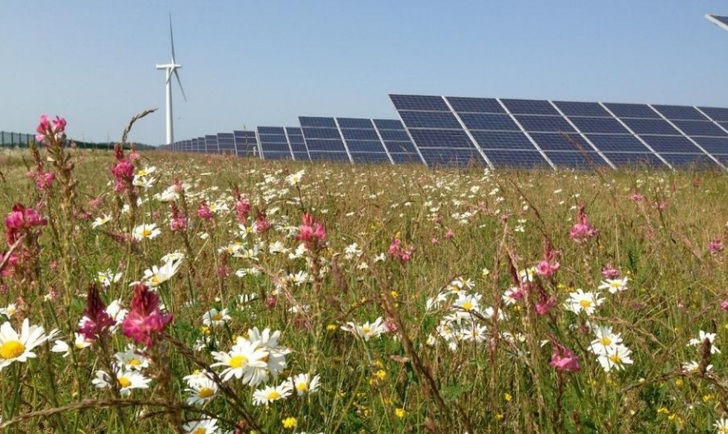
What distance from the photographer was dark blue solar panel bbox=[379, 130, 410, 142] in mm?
22745

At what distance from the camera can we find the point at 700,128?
15672mm

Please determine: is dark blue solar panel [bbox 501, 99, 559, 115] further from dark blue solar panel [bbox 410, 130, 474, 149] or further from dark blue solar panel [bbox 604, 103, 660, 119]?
dark blue solar panel [bbox 410, 130, 474, 149]

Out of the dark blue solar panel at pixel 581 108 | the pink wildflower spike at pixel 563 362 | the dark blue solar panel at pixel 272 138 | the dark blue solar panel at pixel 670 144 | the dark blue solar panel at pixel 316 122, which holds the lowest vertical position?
the pink wildflower spike at pixel 563 362

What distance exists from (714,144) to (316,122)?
16.0 metres

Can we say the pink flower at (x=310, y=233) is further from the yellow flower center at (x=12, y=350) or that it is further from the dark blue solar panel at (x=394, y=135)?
the dark blue solar panel at (x=394, y=135)

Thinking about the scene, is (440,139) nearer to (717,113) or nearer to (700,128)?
(700,128)

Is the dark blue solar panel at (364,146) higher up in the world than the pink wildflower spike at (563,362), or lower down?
higher up

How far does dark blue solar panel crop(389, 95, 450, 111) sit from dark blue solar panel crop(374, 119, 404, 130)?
718 cm

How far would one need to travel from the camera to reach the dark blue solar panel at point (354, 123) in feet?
81.9

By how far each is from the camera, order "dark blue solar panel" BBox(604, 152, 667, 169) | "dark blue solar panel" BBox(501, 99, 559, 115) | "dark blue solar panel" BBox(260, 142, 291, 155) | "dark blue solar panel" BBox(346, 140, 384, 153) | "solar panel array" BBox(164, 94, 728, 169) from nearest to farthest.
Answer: "dark blue solar panel" BBox(604, 152, 667, 169) → "solar panel array" BBox(164, 94, 728, 169) → "dark blue solar panel" BBox(501, 99, 559, 115) → "dark blue solar panel" BBox(346, 140, 384, 153) → "dark blue solar panel" BBox(260, 142, 291, 155)

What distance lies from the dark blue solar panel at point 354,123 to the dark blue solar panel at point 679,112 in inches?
453

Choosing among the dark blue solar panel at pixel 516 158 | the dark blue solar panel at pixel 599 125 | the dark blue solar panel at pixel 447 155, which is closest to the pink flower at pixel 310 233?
the dark blue solar panel at pixel 516 158

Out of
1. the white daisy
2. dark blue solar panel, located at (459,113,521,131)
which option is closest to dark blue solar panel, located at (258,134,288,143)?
dark blue solar panel, located at (459,113,521,131)

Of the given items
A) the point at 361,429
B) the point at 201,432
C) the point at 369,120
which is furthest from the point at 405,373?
the point at 369,120
